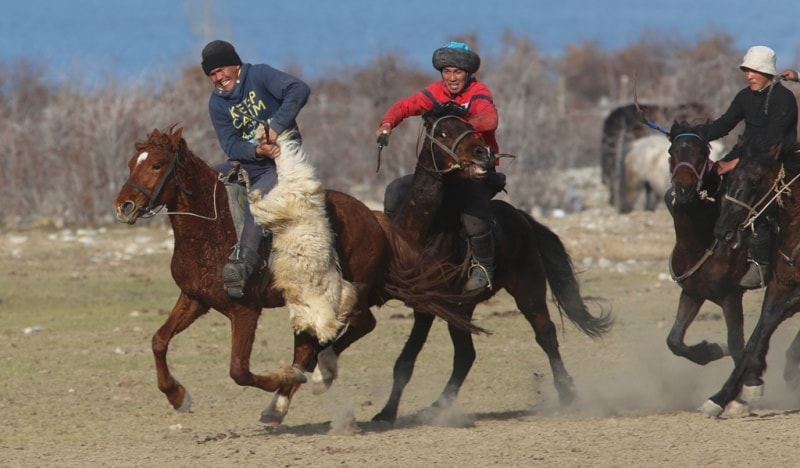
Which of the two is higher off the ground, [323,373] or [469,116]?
[469,116]

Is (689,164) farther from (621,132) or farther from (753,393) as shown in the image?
(621,132)

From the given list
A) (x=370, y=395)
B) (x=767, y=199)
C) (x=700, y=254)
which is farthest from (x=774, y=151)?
(x=370, y=395)

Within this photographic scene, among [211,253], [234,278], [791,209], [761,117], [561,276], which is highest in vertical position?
[761,117]

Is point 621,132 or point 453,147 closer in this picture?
point 453,147

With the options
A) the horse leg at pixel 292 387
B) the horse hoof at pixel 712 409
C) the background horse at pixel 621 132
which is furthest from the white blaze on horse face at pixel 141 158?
the background horse at pixel 621 132

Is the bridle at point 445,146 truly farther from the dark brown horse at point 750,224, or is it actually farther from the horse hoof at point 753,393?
the horse hoof at point 753,393

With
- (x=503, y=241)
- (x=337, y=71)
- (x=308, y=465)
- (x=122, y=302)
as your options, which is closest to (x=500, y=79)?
(x=337, y=71)

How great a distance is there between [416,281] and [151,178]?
76.3 inches

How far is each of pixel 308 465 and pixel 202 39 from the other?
27.5 meters

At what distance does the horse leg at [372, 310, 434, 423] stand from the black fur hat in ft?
5.73

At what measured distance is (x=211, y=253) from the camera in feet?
25.7

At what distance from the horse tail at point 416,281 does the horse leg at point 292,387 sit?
727 mm

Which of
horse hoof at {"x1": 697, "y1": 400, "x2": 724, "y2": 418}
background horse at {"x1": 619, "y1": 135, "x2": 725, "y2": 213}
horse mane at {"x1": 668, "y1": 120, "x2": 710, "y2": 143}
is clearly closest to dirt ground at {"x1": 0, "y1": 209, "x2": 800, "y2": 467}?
horse hoof at {"x1": 697, "y1": 400, "x2": 724, "y2": 418}

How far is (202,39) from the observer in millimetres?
33531
